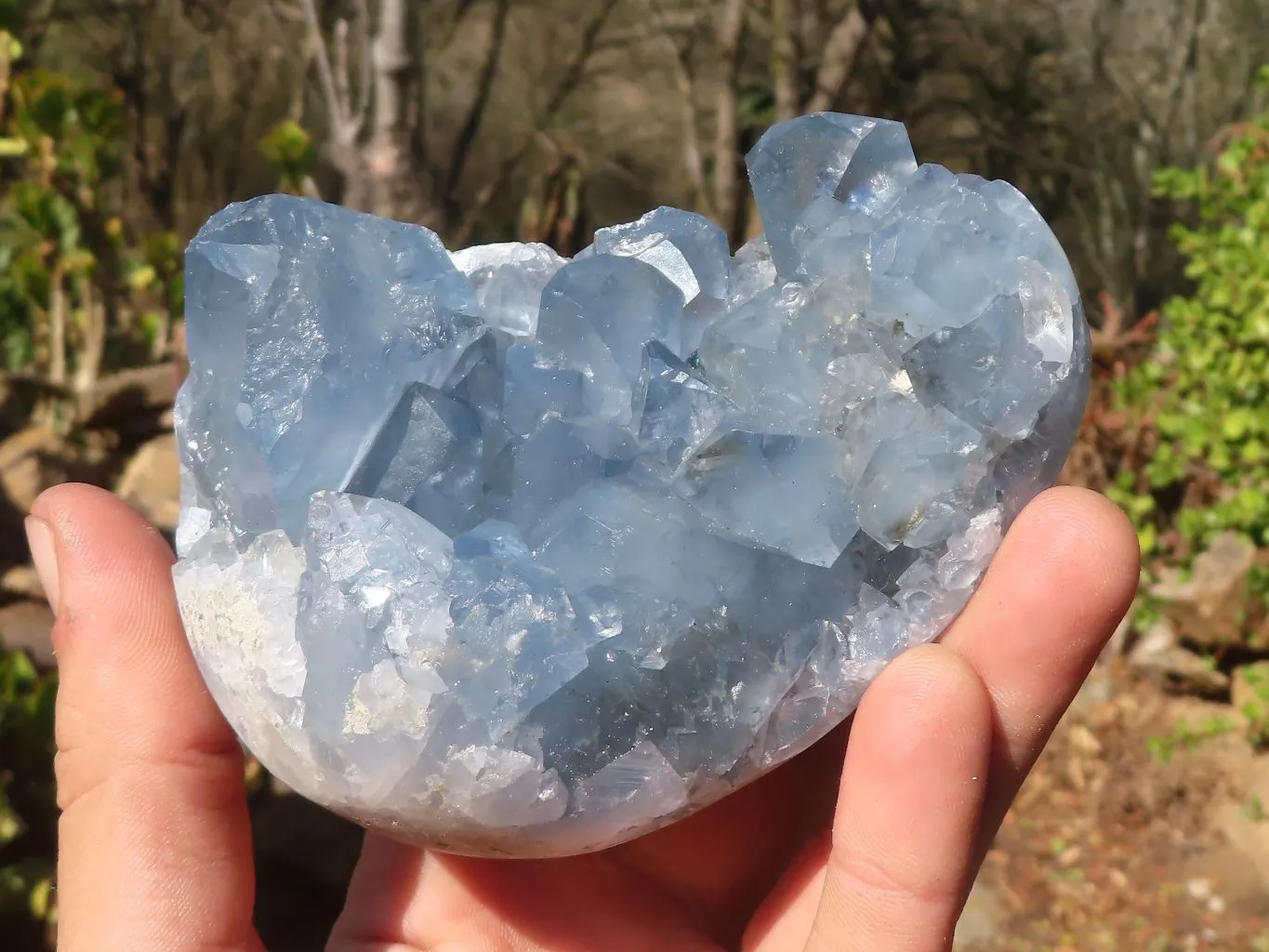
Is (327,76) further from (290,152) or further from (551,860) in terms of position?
(551,860)

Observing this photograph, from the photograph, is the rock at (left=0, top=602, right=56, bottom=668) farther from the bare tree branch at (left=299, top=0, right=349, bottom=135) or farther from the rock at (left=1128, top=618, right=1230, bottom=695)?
the rock at (left=1128, top=618, right=1230, bottom=695)

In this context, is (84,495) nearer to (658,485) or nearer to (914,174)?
(658,485)

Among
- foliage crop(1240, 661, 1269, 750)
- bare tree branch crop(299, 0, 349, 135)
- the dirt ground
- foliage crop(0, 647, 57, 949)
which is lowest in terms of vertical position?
the dirt ground

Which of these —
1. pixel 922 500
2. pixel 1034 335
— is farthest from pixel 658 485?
pixel 1034 335

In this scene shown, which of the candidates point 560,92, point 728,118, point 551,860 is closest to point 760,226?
point 728,118

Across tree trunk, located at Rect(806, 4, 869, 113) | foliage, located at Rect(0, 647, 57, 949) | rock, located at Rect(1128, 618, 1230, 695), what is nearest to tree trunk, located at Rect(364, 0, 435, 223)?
foliage, located at Rect(0, 647, 57, 949)

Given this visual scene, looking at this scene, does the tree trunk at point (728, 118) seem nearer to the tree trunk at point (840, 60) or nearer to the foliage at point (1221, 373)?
the tree trunk at point (840, 60)

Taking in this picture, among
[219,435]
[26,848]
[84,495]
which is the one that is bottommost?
[26,848]
